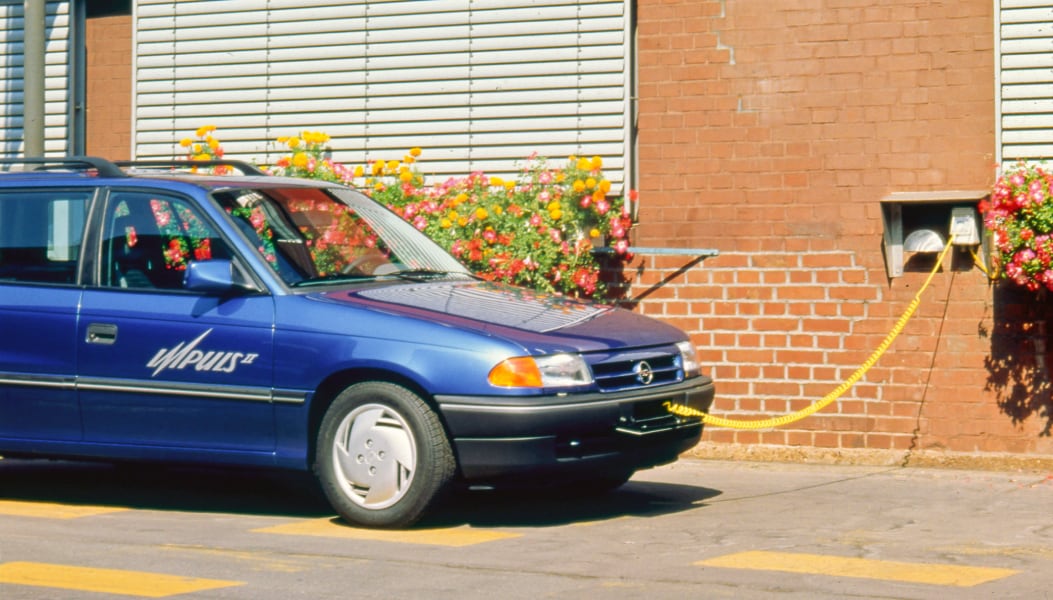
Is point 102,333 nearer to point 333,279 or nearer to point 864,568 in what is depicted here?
point 333,279

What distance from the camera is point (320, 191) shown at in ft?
30.4

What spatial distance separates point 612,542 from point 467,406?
87cm

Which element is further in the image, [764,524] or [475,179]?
[475,179]

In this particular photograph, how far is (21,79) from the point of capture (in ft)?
47.0

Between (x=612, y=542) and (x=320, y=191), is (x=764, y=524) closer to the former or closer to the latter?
(x=612, y=542)

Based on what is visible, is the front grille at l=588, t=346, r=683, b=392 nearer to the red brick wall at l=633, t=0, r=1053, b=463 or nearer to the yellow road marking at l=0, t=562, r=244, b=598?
the yellow road marking at l=0, t=562, r=244, b=598

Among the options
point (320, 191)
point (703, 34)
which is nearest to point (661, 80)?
point (703, 34)

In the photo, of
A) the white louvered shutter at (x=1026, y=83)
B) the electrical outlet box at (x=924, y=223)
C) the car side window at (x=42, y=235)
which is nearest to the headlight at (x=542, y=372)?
the car side window at (x=42, y=235)

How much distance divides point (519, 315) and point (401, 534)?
1202 millimetres

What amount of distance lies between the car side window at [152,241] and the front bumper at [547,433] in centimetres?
163

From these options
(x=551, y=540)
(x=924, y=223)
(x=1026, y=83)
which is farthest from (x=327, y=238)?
(x=1026, y=83)

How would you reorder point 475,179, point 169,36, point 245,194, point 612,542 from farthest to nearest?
point 169,36 < point 475,179 < point 245,194 < point 612,542

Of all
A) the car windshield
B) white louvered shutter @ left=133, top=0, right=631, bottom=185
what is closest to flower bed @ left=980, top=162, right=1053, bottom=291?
white louvered shutter @ left=133, top=0, right=631, bottom=185

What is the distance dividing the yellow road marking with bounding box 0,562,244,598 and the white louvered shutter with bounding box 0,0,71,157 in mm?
7986
